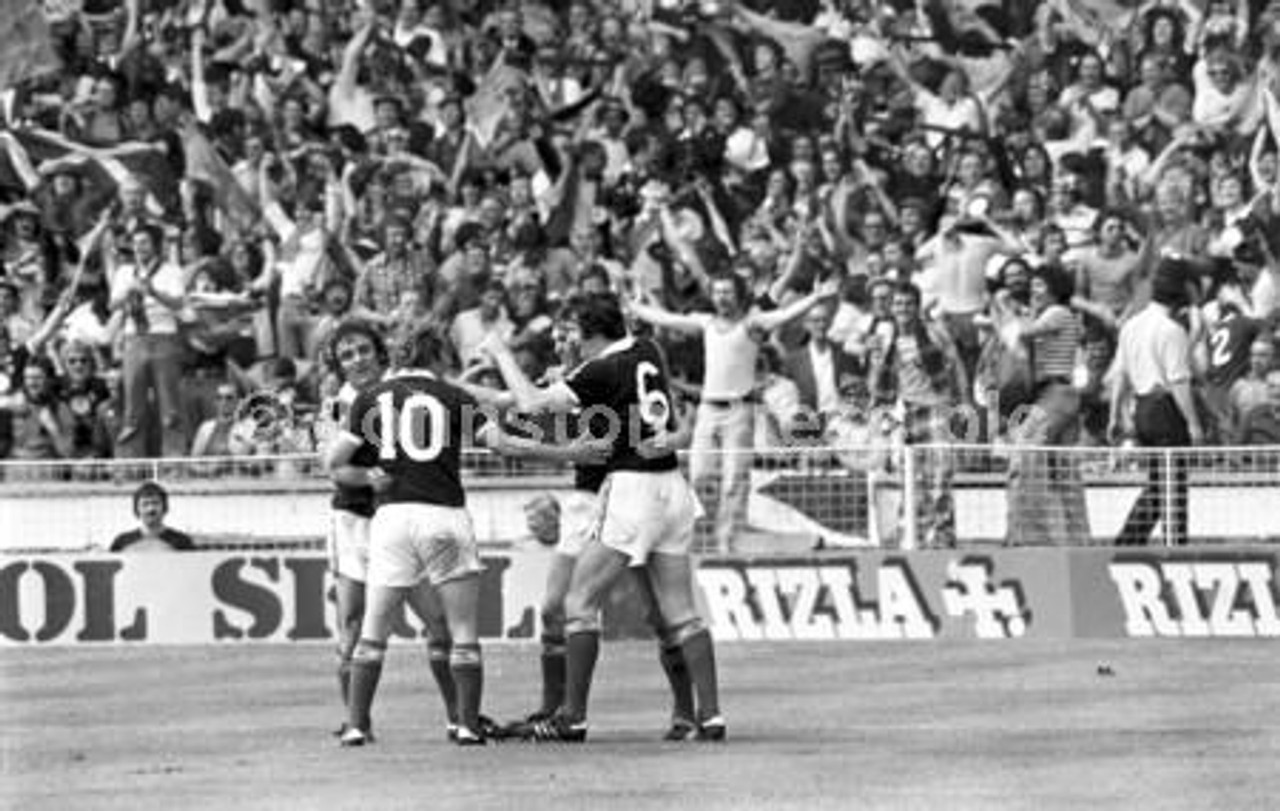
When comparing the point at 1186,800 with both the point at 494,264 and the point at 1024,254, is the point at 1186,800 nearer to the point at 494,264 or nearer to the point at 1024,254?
the point at 1024,254

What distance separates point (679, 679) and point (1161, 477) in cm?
792

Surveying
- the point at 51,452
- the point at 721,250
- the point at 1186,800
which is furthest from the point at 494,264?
the point at 1186,800

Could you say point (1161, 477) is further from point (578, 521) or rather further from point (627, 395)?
point (627, 395)

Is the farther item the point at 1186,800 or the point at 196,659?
the point at 196,659

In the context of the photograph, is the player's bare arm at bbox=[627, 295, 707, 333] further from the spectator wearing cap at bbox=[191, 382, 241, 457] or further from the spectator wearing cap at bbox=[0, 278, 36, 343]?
the spectator wearing cap at bbox=[0, 278, 36, 343]

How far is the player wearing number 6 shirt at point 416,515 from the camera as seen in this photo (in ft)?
56.9

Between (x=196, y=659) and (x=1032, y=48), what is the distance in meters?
8.59

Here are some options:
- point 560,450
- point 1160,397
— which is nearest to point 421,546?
point 560,450

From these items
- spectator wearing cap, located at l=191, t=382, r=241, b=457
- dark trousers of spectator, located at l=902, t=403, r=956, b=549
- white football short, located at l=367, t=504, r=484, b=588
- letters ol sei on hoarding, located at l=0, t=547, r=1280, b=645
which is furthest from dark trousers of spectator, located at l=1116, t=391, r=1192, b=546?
white football short, located at l=367, t=504, r=484, b=588

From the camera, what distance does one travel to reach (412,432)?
17.3 m

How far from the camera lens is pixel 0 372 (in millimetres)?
28516

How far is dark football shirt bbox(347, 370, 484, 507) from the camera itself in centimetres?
1734

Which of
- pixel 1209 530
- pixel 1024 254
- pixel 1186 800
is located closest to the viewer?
pixel 1186 800

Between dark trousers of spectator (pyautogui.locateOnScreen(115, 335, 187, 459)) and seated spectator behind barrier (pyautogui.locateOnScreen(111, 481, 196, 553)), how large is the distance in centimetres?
134
